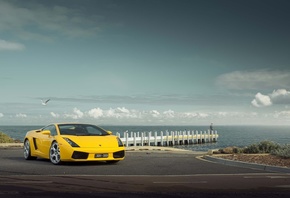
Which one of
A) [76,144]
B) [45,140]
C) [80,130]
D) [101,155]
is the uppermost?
[80,130]

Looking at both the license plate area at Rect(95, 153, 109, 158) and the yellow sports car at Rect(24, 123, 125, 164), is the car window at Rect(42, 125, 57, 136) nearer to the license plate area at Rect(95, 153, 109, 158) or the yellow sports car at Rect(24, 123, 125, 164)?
the yellow sports car at Rect(24, 123, 125, 164)

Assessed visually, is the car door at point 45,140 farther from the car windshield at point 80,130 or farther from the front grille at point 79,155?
the front grille at point 79,155

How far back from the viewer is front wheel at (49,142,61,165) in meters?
13.8

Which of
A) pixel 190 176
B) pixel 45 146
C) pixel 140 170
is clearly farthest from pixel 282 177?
pixel 45 146

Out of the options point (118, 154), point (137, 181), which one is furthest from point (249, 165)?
point (137, 181)

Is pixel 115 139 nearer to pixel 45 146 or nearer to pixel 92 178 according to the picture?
pixel 45 146

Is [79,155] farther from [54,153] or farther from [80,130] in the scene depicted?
[80,130]

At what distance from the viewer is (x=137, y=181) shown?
1012 cm

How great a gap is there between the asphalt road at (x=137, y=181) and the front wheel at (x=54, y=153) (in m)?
0.29

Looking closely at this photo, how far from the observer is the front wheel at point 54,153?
13.8 m

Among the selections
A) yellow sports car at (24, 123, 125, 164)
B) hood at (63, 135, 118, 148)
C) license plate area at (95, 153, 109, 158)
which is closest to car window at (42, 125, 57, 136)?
yellow sports car at (24, 123, 125, 164)

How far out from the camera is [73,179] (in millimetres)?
10289

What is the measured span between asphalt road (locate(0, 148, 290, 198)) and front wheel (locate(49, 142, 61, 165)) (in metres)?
0.29

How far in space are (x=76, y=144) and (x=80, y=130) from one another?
54.3 inches
